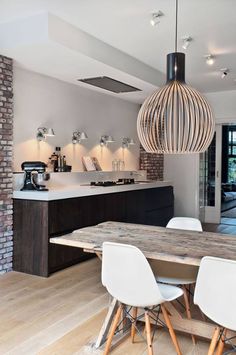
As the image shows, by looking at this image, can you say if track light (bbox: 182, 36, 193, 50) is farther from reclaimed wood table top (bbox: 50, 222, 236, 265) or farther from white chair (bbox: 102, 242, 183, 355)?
white chair (bbox: 102, 242, 183, 355)

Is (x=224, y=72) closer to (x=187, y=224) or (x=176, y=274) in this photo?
(x=187, y=224)

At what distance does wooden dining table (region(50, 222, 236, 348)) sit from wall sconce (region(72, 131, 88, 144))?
2877 mm

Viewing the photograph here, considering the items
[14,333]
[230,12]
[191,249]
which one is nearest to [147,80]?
[230,12]

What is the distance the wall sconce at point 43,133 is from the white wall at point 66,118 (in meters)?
0.06

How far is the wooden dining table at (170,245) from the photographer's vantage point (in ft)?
7.50

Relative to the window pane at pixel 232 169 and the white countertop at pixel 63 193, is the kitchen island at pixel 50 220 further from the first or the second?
the window pane at pixel 232 169

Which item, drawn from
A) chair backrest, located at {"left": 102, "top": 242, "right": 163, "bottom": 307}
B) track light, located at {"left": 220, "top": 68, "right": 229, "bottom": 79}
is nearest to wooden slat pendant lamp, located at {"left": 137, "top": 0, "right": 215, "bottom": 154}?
chair backrest, located at {"left": 102, "top": 242, "right": 163, "bottom": 307}

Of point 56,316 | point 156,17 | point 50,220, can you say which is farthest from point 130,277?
point 156,17

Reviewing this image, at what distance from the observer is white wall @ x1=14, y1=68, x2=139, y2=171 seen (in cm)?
477

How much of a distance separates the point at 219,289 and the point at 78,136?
419 centimetres

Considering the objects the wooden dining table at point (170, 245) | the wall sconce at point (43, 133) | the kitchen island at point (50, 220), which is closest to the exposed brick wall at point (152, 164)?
the kitchen island at point (50, 220)

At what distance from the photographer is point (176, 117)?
2.40 meters

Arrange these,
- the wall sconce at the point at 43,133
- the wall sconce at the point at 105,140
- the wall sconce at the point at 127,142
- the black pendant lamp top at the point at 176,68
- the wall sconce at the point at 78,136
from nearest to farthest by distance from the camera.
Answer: the black pendant lamp top at the point at 176,68
the wall sconce at the point at 43,133
the wall sconce at the point at 78,136
the wall sconce at the point at 105,140
the wall sconce at the point at 127,142

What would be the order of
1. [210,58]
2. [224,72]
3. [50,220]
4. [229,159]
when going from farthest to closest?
1. [229,159]
2. [224,72]
3. [210,58]
4. [50,220]
